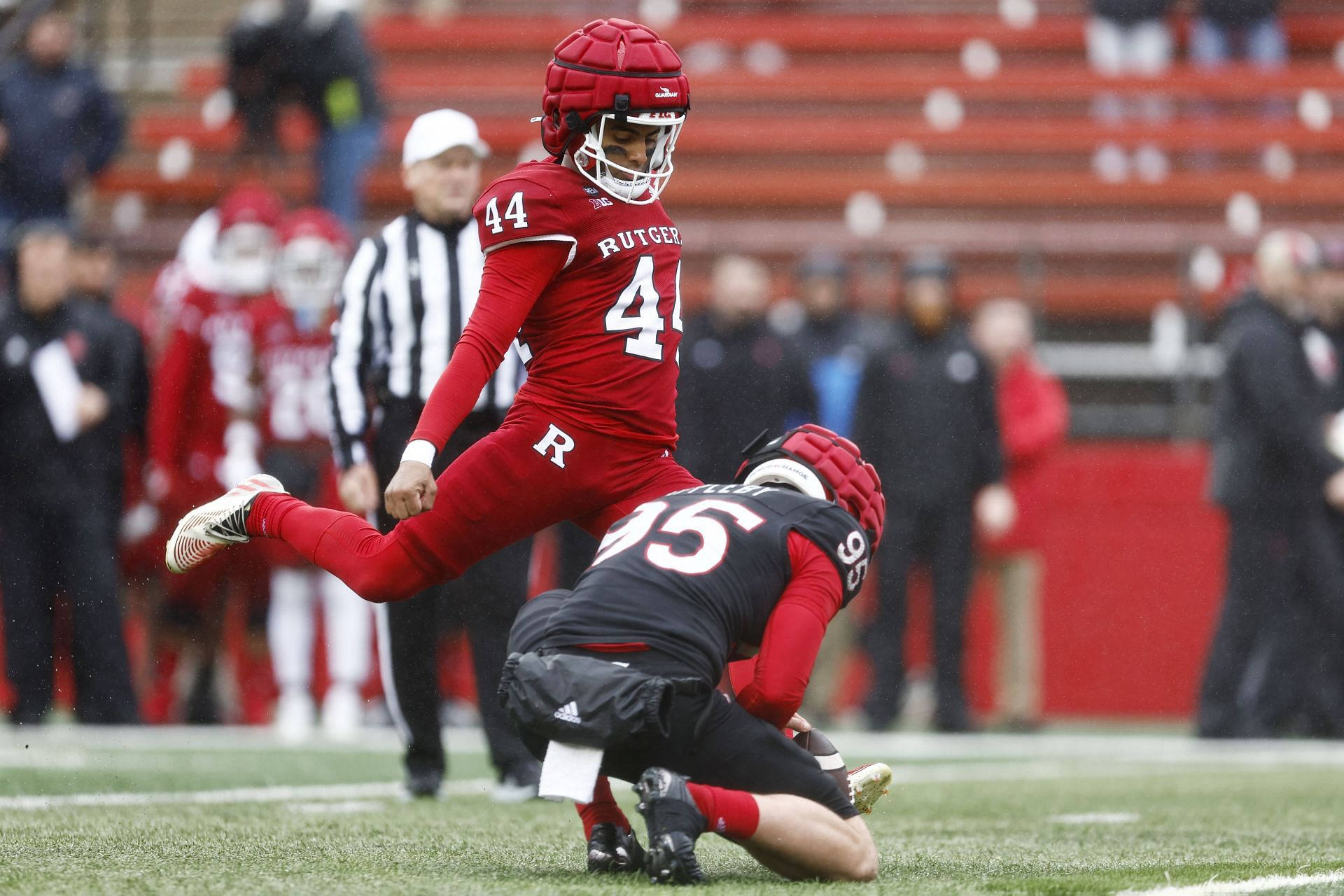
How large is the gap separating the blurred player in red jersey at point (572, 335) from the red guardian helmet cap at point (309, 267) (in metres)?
4.92

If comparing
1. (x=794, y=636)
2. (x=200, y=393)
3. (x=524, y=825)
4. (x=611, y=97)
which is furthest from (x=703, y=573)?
(x=200, y=393)

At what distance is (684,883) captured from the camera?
136 inches

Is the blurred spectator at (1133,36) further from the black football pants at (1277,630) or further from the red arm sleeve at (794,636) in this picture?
the red arm sleeve at (794,636)

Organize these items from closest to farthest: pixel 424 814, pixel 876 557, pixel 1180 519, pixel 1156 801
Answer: pixel 424 814
pixel 1156 801
pixel 876 557
pixel 1180 519

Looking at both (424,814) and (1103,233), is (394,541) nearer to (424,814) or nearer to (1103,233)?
(424,814)

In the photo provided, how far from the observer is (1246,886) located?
11.5 feet

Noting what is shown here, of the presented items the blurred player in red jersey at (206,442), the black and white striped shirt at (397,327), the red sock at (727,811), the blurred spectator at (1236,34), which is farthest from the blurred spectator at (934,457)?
the red sock at (727,811)

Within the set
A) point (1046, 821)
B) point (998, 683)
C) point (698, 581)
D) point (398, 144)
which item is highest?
point (398, 144)

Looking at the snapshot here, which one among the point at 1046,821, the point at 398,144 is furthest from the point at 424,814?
the point at 398,144

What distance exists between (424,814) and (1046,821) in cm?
156

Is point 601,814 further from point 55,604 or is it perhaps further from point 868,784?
point 55,604

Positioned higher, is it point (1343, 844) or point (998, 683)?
point (1343, 844)

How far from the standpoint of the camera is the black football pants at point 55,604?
805 cm

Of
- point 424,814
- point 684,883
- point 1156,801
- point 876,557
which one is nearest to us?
point 684,883
